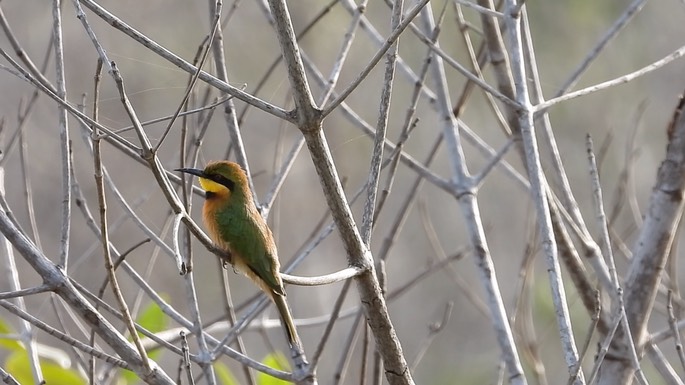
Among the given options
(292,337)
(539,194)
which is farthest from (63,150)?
(539,194)

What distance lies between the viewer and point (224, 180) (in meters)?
3.08

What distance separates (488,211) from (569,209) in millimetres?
8174

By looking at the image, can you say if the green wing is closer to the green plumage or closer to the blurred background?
the green plumage

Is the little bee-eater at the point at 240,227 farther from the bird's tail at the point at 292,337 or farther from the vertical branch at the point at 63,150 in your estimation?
the vertical branch at the point at 63,150

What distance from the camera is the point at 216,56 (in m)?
2.46

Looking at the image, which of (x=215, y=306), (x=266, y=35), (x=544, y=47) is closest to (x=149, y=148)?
(x=215, y=306)

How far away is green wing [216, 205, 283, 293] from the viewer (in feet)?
9.37

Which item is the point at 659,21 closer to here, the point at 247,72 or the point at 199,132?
the point at 247,72

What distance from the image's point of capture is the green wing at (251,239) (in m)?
2.86

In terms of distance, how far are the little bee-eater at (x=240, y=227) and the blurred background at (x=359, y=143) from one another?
5794 millimetres

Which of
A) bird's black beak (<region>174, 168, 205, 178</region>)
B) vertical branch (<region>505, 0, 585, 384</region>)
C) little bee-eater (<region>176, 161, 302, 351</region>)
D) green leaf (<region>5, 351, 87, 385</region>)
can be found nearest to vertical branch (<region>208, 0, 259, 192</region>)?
bird's black beak (<region>174, 168, 205, 178</region>)

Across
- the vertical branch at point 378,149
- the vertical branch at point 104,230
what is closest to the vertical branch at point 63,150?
the vertical branch at point 104,230

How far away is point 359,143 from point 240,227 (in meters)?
7.76

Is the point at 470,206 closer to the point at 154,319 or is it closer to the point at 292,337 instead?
the point at 292,337
